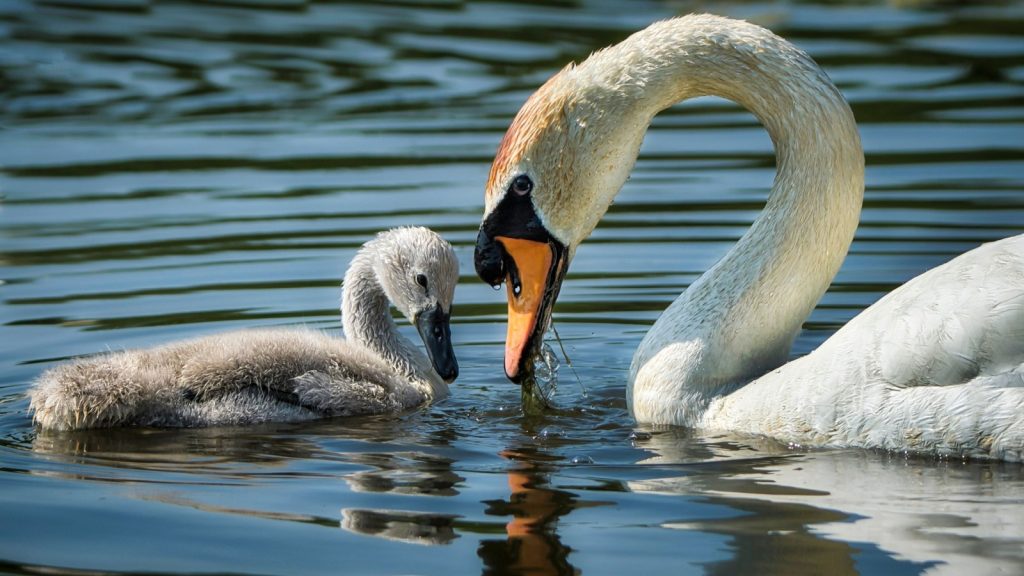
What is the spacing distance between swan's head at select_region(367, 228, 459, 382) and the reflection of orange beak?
2.91ft

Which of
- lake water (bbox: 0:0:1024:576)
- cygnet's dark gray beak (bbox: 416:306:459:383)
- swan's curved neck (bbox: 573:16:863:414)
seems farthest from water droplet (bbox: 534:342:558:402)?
swan's curved neck (bbox: 573:16:863:414)

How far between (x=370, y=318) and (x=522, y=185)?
5.35 feet

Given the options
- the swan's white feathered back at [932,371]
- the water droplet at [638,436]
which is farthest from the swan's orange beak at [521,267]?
the swan's white feathered back at [932,371]

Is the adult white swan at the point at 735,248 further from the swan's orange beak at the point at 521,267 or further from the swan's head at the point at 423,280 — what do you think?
the swan's head at the point at 423,280

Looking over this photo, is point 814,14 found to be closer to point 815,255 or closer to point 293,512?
point 815,255

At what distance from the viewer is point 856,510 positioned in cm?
604

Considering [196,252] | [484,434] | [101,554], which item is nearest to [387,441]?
[484,434]

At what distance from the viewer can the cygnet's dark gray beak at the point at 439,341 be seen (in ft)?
26.6

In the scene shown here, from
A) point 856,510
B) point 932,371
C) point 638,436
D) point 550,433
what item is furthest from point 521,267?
point 856,510

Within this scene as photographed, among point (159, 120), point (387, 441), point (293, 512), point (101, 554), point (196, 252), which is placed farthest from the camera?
point (159, 120)

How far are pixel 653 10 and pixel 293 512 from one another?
1550 cm

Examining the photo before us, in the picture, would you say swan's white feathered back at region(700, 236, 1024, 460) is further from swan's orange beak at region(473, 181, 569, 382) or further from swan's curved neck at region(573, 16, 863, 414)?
swan's orange beak at region(473, 181, 569, 382)

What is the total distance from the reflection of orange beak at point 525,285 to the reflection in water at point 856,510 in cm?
75

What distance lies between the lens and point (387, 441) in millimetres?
7379
